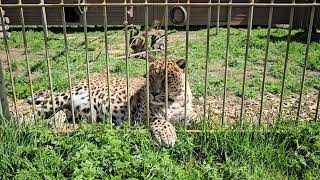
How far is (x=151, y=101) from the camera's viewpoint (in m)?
4.96

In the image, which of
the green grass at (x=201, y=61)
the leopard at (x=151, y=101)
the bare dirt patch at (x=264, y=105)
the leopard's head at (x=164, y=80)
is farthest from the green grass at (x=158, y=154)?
the green grass at (x=201, y=61)

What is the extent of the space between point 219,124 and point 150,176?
1.22 m

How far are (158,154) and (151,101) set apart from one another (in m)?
0.80

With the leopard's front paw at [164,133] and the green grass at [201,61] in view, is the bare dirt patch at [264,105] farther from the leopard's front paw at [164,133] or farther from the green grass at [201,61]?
the leopard's front paw at [164,133]

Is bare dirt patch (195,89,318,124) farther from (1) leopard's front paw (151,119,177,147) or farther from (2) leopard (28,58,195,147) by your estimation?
(1) leopard's front paw (151,119,177,147)

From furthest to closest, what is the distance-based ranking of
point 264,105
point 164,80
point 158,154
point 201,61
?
point 201,61
point 264,105
point 164,80
point 158,154

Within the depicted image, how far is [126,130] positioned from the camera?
4.67 m

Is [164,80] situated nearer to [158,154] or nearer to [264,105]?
[158,154]

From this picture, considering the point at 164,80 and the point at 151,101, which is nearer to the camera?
the point at 164,80

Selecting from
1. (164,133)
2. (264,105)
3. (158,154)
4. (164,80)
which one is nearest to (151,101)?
(164,80)

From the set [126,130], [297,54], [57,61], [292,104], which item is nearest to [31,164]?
[126,130]

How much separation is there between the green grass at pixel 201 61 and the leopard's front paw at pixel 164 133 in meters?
2.29

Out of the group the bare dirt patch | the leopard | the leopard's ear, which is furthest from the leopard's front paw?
the bare dirt patch

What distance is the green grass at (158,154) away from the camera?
4156 millimetres
